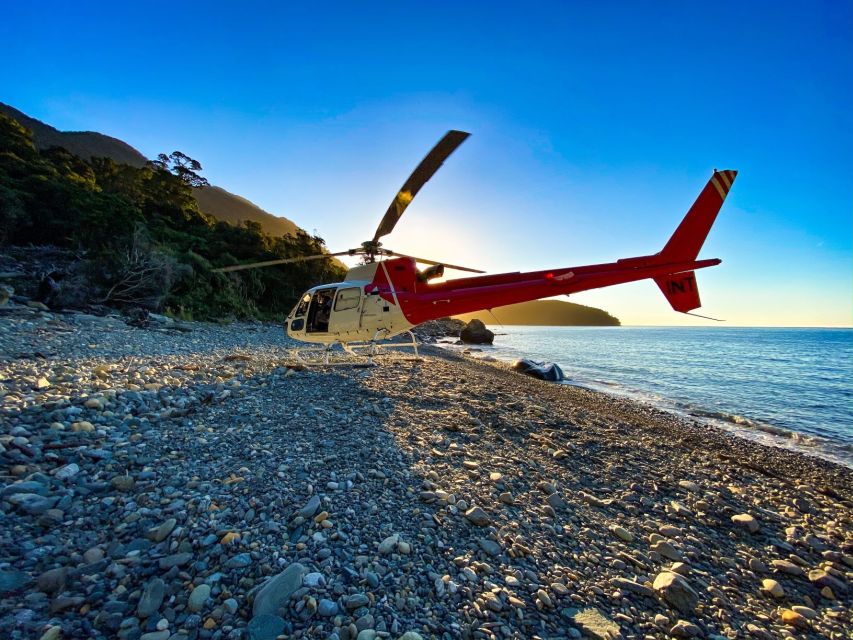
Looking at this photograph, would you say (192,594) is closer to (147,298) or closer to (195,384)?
(195,384)

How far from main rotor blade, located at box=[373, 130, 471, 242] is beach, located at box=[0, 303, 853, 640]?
5.03 metres

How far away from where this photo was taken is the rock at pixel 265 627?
6.74 ft

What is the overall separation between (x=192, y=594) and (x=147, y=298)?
22.8 metres

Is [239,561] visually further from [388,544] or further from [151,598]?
[388,544]

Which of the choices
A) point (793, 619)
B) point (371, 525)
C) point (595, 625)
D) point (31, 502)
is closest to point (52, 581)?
point (31, 502)

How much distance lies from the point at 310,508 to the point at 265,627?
4.04ft

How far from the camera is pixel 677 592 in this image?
9.37 feet

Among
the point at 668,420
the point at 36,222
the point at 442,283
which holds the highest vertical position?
the point at 36,222

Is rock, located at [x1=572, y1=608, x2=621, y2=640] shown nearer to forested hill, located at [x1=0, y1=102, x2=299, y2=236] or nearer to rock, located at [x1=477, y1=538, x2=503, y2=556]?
rock, located at [x1=477, y1=538, x2=503, y2=556]

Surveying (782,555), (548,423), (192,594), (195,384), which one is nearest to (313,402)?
(195,384)

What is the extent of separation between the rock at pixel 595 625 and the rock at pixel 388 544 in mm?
1504

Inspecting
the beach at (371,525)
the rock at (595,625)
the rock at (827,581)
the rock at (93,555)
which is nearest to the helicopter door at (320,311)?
the beach at (371,525)

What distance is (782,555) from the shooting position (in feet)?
13.0

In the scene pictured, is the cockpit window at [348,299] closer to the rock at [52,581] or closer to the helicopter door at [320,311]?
the helicopter door at [320,311]
